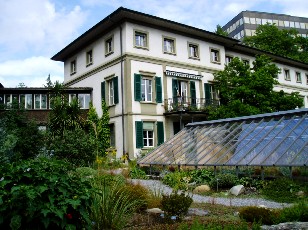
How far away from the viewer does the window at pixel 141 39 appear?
73.0ft

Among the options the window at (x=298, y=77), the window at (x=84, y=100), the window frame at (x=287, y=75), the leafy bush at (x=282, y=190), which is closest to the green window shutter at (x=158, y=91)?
the window at (x=84, y=100)

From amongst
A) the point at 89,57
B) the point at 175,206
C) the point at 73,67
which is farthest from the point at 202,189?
the point at 73,67

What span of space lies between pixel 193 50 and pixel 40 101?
12.0 metres

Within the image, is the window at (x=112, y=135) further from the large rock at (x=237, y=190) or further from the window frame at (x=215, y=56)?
the large rock at (x=237, y=190)

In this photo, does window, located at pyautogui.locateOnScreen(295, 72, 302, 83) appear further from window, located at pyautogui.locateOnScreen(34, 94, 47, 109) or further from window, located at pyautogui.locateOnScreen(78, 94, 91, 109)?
window, located at pyautogui.locateOnScreen(34, 94, 47, 109)

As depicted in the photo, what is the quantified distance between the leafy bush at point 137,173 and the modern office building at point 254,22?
6490 centimetres

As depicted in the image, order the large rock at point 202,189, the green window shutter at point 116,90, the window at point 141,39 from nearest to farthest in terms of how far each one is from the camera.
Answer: the large rock at point 202,189 → the green window shutter at point 116,90 → the window at point 141,39

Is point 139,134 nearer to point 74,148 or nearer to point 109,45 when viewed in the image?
point 74,148

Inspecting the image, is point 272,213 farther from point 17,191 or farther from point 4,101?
point 4,101

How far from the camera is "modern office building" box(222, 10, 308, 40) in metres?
73.5

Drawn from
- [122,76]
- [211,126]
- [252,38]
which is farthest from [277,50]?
[211,126]

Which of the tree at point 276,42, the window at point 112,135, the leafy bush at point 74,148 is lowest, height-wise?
the leafy bush at point 74,148

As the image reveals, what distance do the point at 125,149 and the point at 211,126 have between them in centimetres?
682

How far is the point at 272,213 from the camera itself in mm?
5867
